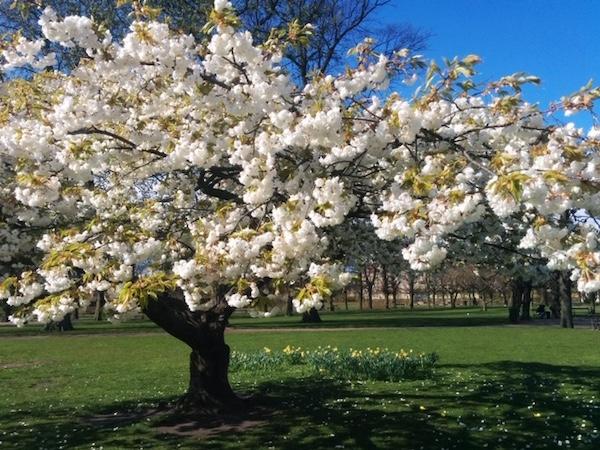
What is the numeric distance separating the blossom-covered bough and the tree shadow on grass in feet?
8.39

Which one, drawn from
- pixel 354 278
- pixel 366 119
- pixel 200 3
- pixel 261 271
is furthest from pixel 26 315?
pixel 200 3

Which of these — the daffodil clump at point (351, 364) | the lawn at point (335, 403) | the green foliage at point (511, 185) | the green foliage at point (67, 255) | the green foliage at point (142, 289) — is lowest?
the lawn at point (335, 403)

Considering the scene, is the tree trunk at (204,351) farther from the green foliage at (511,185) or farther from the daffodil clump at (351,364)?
the green foliage at (511,185)

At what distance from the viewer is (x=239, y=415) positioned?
923cm

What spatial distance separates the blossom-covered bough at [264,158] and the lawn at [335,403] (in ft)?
8.97

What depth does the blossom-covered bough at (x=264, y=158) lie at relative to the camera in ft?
14.9

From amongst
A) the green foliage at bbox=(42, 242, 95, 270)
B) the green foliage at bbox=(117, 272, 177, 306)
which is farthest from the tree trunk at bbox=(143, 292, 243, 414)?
the green foliage at bbox=(117, 272, 177, 306)

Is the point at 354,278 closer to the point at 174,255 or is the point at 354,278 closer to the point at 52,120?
the point at 174,255

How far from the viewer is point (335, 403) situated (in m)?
10.0

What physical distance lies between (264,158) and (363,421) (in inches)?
190

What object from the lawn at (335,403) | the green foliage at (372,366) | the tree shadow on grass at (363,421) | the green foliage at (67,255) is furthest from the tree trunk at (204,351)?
the green foliage at (372,366)

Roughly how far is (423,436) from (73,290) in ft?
15.2

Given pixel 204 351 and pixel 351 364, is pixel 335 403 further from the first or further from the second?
pixel 351 364

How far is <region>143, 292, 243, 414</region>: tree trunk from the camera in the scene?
8484 mm
